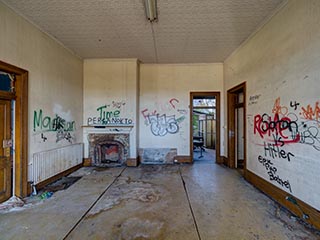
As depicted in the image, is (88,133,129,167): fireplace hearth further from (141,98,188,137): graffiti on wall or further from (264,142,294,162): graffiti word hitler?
(264,142,294,162): graffiti word hitler

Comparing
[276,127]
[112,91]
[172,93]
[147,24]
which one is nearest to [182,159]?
[172,93]

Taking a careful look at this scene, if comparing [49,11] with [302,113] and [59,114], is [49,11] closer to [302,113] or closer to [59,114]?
[59,114]

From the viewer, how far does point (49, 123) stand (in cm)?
423

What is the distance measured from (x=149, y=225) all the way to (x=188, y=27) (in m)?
3.40

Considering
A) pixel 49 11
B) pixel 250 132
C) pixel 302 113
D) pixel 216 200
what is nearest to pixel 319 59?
pixel 302 113

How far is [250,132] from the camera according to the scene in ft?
14.0

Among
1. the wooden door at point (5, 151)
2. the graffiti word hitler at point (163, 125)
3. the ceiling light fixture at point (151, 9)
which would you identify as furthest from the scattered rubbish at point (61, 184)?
the ceiling light fixture at point (151, 9)

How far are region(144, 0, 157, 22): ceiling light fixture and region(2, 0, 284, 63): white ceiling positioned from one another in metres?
0.09

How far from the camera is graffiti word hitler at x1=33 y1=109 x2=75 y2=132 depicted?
3820 millimetres

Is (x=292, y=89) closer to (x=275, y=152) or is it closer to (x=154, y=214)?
(x=275, y=152)

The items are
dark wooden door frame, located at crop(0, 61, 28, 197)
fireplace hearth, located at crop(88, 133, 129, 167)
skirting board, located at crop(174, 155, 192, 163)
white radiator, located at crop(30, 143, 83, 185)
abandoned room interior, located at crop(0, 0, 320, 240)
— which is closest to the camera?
abandoned room interior, located at crop(0, 0, 320, 240)

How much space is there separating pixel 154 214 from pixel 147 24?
3.20 metres

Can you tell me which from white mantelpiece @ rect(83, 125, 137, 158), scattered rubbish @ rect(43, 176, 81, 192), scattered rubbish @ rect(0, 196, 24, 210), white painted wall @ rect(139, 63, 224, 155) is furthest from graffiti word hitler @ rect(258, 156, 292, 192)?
scattered rubbish @ rect(0, 196, 24, 210)

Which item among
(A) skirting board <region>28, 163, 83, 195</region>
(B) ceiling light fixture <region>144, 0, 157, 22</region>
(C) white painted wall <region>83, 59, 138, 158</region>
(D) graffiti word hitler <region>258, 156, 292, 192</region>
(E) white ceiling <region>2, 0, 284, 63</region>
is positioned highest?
(E) white ceiling <region>2, 0, 284, 63</region>
